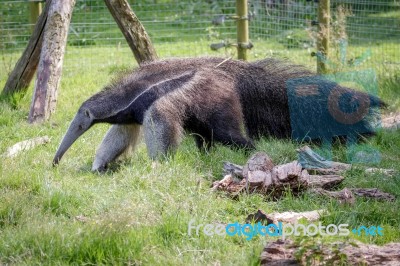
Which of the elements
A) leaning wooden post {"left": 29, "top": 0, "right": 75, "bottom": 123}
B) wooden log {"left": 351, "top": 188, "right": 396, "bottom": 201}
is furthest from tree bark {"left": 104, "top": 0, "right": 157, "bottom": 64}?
wooden log {"left": 351, "top": 188, "right": 396, "bottom": 201}

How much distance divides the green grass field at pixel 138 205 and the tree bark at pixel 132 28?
1.21 meters

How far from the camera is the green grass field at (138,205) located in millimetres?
4250

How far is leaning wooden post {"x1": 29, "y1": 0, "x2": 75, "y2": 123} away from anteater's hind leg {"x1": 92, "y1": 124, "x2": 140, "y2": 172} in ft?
5.04

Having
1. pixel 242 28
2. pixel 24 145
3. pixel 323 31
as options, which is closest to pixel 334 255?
pixel 24 145

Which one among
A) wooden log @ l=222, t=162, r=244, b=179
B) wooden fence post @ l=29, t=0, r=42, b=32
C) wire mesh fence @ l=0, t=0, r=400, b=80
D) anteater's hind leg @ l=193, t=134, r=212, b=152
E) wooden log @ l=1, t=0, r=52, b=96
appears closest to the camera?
wooden log @ l=222, t=162, r=244, b=179

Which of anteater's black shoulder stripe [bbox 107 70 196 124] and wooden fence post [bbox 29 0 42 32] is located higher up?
wooden fence post [bbox 29 0 42 32]

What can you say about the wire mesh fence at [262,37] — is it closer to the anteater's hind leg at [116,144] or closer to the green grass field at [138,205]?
the anteater's hind leg at [116,144]

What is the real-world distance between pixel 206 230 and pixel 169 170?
142 centimetres

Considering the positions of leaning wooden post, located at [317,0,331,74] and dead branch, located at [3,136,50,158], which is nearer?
dead branch, located at [3,136,50,158]

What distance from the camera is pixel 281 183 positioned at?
5508 mm

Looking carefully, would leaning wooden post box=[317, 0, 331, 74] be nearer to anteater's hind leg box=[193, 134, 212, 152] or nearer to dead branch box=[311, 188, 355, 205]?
anteater's hind leg box=[193, 134, 212, 152]

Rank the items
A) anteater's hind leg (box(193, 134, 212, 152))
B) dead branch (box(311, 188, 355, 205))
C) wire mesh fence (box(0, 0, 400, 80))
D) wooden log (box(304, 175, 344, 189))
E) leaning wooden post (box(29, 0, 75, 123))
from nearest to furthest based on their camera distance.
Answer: dead branch (box(311, 188, 355, 205)) → wooden log (box(304, 175, 344, 189)) → anteater's hind leg (box(193, 134, 212, 152)) → leaning wooden post (box(29, 0, 75, 123)) → wire mesh fence (box(0, 0, 400, 80))

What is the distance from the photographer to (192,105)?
6.94 m

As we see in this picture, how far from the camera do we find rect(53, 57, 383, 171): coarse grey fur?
270 inches
